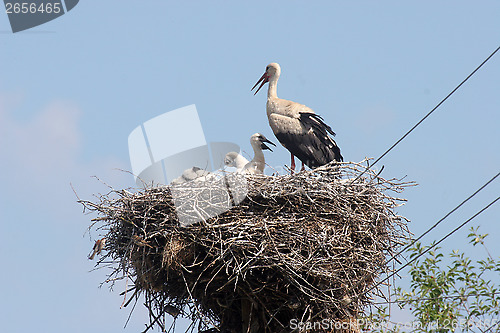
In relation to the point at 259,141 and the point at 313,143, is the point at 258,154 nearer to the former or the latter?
the point at 259,141

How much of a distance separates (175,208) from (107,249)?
97 cm

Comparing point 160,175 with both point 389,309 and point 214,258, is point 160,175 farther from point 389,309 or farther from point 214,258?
point 389,309

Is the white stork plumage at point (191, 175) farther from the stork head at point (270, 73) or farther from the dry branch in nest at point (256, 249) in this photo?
the stork head at point (270, 73)

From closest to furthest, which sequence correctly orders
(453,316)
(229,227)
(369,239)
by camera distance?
1. (229,227)
2. (369,239)
3. (453,316)

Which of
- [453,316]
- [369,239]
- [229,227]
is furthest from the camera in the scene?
[453,316]

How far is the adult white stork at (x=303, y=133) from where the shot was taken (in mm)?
10469

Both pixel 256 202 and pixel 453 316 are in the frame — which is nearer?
pixel 256 202

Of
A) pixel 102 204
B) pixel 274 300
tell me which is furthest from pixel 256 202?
pixel 102 204

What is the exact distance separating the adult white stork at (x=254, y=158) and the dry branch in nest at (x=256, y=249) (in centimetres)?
122

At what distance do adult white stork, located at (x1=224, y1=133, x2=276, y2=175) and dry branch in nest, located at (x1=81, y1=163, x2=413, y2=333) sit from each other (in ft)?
3.99

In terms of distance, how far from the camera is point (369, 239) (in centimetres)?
870

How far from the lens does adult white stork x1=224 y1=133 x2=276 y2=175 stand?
9914 mm

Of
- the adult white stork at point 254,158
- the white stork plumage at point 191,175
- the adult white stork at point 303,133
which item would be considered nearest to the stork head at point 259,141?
the adult white stork at point 254,158

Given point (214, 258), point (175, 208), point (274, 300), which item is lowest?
point (274, 300)
